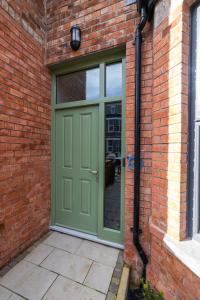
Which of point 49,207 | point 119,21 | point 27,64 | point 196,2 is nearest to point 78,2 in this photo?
point 119,21

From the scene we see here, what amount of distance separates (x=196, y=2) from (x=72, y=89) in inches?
71.3

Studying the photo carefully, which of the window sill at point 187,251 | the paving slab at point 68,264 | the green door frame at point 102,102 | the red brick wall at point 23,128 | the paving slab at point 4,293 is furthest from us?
the green door frame at point 102,102

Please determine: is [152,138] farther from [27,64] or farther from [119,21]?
[27,64]

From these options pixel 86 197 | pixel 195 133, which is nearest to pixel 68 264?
pixel 86 197

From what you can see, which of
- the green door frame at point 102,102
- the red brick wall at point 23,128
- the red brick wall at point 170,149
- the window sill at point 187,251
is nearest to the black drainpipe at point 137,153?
the red brick wall at point 170,149

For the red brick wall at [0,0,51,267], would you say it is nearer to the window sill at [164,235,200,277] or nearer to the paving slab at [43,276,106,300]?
the paving slab at [43,276,106,300]

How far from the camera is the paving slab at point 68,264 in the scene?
Result: 1.77 meters

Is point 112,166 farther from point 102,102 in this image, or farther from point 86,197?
point 102,102

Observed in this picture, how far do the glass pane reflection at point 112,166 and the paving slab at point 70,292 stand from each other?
0.80 meters

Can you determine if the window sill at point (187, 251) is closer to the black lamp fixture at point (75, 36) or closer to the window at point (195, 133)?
the window at point (195, 133)

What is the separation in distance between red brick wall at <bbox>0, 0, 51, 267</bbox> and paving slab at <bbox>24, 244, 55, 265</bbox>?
0.51ft

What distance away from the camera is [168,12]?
58.8 inches

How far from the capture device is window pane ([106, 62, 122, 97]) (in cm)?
219

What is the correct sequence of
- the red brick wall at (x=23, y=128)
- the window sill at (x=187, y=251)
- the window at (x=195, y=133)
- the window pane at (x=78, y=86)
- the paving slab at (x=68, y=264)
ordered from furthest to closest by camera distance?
1. the window pane at (x=78, y=86)
2. the red brick wall at (x=23, y=128)
3. the paving slab at (x=68, y=264)
4. the window at (x=195, y=133)
5. the window sill at (x=187, y=251)
